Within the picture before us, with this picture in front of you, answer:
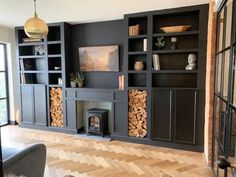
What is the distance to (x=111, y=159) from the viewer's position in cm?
324

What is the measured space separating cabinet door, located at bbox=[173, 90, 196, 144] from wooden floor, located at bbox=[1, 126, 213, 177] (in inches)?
10.9

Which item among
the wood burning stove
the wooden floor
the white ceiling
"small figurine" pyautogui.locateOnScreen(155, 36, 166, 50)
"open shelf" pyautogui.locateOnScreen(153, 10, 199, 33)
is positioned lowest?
the wooden floor

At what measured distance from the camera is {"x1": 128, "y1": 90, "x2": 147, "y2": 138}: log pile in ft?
12.9

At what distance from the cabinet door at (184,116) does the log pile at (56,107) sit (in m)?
Result: 2.62

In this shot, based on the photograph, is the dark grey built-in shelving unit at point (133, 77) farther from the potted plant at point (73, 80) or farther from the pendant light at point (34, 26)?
the pendant light at point (34, 26)

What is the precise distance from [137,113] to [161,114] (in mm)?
493

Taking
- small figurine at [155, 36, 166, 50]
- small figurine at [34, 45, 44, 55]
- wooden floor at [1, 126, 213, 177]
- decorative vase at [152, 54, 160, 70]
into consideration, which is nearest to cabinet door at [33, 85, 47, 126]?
wooden floor at [1, 126, 213, 177]

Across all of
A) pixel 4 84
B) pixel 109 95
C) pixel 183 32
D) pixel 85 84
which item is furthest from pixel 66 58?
pixel 183 32

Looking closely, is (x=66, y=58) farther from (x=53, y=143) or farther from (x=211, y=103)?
(x=211, y=103)

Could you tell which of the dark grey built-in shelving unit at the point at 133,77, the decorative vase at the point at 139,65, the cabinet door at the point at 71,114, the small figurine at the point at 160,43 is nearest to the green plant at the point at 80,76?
the dark grey built-in shelving unit at the point at 133,77

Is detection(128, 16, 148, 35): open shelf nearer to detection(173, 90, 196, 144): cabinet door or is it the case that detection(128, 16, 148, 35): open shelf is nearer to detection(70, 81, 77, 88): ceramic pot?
detection(173, 90, 196, 144): cabinet door

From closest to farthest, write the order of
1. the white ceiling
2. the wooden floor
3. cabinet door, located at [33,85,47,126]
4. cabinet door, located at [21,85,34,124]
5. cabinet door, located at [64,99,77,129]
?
the wooden floor < the white ceiling < cabinet door, located at [64,99,77,129] < cabinet door, located at [33,85,47,126] < cabinet door, located at [21,85,34,124]

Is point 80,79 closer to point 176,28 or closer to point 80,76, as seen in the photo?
point 80,76

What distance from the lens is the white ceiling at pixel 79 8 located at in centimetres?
323
